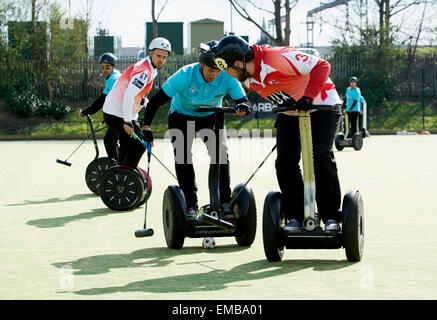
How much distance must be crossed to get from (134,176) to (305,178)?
3980 millimetres

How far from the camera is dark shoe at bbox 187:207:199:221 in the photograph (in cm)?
704

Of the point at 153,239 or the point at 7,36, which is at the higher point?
the point at 7,36

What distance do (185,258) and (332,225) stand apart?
127 centimetres

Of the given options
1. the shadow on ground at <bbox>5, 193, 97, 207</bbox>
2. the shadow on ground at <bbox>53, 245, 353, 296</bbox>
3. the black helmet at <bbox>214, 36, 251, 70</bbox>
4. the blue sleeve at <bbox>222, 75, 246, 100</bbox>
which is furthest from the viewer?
the shadow on ground at <bbox>5, 193, 97, 207</bbox>

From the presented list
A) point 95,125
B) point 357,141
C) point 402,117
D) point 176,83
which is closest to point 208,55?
point 176,83

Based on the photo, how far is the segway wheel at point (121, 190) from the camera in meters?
9.70

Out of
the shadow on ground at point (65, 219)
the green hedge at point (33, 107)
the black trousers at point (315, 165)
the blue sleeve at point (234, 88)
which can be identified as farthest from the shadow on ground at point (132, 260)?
the green hedge at point (33, 107)

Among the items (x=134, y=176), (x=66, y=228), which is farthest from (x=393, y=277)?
(x=134, y=176)

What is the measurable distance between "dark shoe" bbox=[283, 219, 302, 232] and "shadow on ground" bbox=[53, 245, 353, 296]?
29cm

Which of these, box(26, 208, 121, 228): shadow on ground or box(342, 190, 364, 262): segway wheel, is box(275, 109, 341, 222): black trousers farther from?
box(26, 208, 121, 228): shadow on ground

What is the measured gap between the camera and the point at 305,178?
6039 millimetres

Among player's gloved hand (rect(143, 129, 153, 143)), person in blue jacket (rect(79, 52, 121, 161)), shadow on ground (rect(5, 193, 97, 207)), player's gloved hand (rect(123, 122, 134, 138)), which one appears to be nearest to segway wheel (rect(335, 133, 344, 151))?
person in blue jacket (rect(79, 52, 121, 161))

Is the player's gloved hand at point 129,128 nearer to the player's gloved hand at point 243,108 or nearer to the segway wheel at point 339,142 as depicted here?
the player's gloved hand at point 243,108
